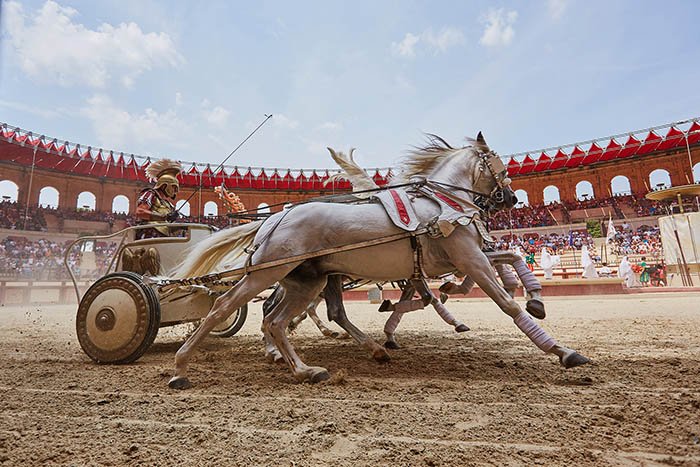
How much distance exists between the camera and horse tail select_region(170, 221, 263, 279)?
352cm

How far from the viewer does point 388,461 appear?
4.71 feet

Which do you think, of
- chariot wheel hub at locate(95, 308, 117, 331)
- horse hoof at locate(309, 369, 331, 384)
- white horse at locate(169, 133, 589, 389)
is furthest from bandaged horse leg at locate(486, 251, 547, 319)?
chariot wheel hub at locate(95, 308, 117, 331)

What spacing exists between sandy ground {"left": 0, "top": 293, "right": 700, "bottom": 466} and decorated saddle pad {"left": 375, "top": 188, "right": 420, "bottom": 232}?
1.14 metres

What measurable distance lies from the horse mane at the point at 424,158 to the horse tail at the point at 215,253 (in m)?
1.64

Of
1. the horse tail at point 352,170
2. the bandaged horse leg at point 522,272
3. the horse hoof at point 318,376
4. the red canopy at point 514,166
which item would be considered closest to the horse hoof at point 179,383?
the horse hoof at point 318,376

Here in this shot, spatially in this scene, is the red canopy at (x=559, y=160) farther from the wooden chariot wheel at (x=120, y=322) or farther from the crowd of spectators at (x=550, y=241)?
the wooden chariot wheel at (x=120, y=322)

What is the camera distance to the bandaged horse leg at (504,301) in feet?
8.49

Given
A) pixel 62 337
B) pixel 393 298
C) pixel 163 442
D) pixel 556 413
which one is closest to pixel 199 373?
pixel 163 442

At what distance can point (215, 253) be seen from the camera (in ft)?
11.7

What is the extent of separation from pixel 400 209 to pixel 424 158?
1.00 metres

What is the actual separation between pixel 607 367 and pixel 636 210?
30827mm

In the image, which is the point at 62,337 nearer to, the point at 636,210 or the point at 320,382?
the point at 320,382

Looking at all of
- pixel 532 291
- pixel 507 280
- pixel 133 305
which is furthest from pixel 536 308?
pixel 133 305

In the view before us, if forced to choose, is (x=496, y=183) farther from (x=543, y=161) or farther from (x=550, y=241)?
(x=543, y=161)
